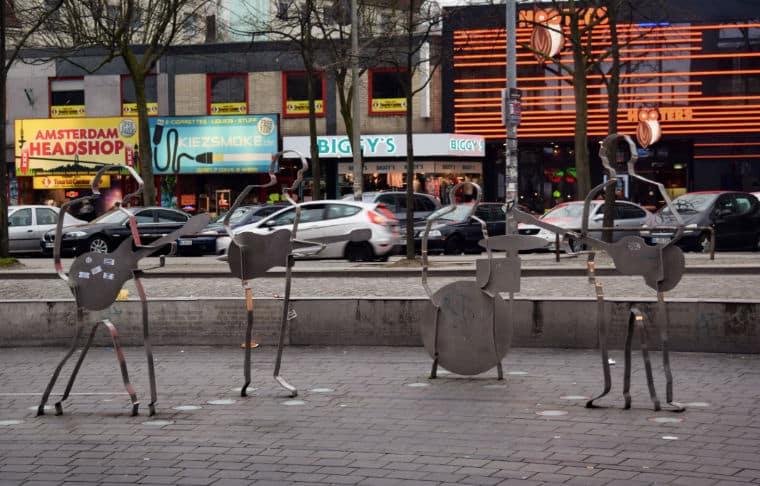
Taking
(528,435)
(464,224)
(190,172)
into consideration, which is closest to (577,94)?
(464,224)

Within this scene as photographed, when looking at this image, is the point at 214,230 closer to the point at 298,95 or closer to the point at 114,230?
the point at 114,230

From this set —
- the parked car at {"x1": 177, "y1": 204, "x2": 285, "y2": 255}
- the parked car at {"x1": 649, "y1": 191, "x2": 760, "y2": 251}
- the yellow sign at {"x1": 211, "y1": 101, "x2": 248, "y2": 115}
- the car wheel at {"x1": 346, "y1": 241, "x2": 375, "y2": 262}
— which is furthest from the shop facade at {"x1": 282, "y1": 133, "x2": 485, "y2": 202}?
the car wheel at {"x1": 346, "y1": 241, "x2": 375, "y2": 262}

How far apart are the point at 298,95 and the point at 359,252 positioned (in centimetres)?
2310

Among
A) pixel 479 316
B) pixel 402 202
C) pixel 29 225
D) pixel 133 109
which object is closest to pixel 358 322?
A: pixel 479 316

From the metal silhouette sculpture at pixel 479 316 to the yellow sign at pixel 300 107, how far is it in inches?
1428

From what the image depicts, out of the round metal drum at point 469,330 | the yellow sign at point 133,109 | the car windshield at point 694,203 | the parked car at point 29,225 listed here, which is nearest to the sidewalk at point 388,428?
the round metal drum at point 469,330

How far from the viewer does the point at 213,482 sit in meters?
6.00

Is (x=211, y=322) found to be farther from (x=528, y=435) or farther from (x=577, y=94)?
(x=577, y=94)

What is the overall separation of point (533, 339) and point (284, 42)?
3097 centimetres

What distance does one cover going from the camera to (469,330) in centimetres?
913

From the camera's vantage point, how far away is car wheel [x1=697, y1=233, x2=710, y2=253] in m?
24.2

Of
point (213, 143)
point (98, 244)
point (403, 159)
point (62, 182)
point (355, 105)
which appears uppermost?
point (355, 105)

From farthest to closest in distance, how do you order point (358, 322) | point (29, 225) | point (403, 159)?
point (403, 159), point (29, 225), point (358, 322)

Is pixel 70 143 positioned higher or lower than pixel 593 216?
higher
